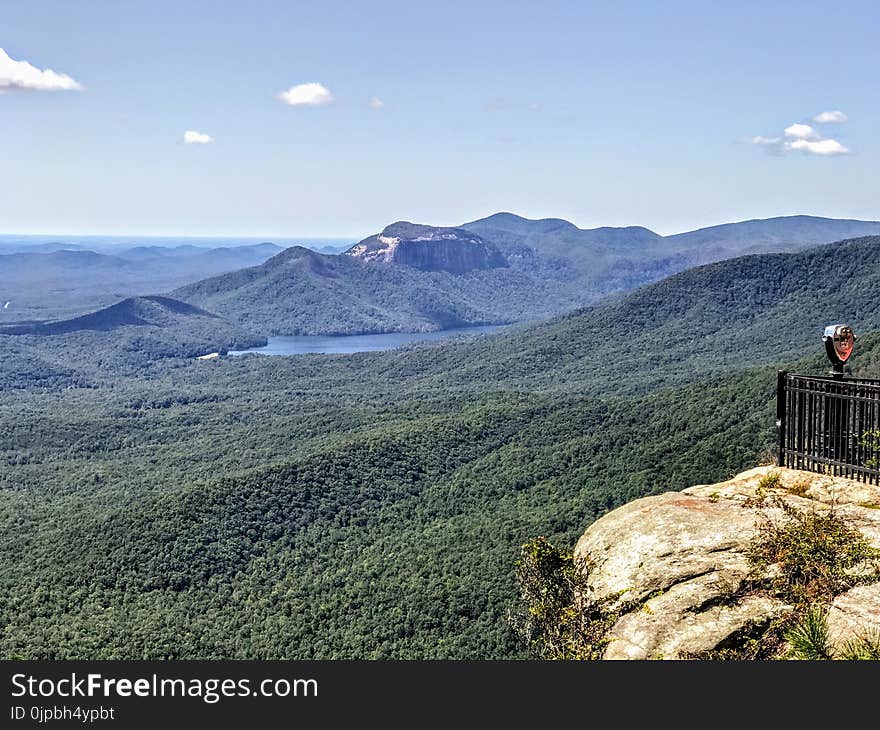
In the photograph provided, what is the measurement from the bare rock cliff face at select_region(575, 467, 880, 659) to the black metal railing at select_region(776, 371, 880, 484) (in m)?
0.33

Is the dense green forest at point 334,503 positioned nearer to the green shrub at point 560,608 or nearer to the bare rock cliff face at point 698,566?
the green shrub at point 560,608

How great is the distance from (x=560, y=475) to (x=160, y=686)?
64.1m

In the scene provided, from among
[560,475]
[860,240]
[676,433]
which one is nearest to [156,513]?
[560,475]

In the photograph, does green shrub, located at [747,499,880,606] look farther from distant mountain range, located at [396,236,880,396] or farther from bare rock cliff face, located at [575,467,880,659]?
distant mountain range, located at [396,236,880,396]

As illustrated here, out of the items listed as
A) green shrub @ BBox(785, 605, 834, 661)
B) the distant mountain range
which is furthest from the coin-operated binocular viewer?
the distant mountain range

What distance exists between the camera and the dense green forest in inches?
1967

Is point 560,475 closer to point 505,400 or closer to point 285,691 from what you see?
point 505,400

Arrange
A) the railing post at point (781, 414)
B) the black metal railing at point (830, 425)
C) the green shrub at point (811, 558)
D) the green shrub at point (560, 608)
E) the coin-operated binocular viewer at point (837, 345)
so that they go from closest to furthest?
1. the green shrub at point (811, 558)
2. the green shrub at point (560, 608)
3. the black metal railing at point (830, 425)
4. the coin-operated binocular viewer at point (837, 345)
5. the railing post at point (781, 414)

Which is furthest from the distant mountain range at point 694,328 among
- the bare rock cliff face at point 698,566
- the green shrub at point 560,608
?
the green shrub at point 560,608

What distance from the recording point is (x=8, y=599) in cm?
5475

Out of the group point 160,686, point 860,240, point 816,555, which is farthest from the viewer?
point 860,240

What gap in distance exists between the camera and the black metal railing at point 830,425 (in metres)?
15.5

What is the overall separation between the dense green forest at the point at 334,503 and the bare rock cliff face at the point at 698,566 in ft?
94.8

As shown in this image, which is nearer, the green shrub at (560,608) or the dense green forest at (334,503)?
the green shrub at (560,608)
